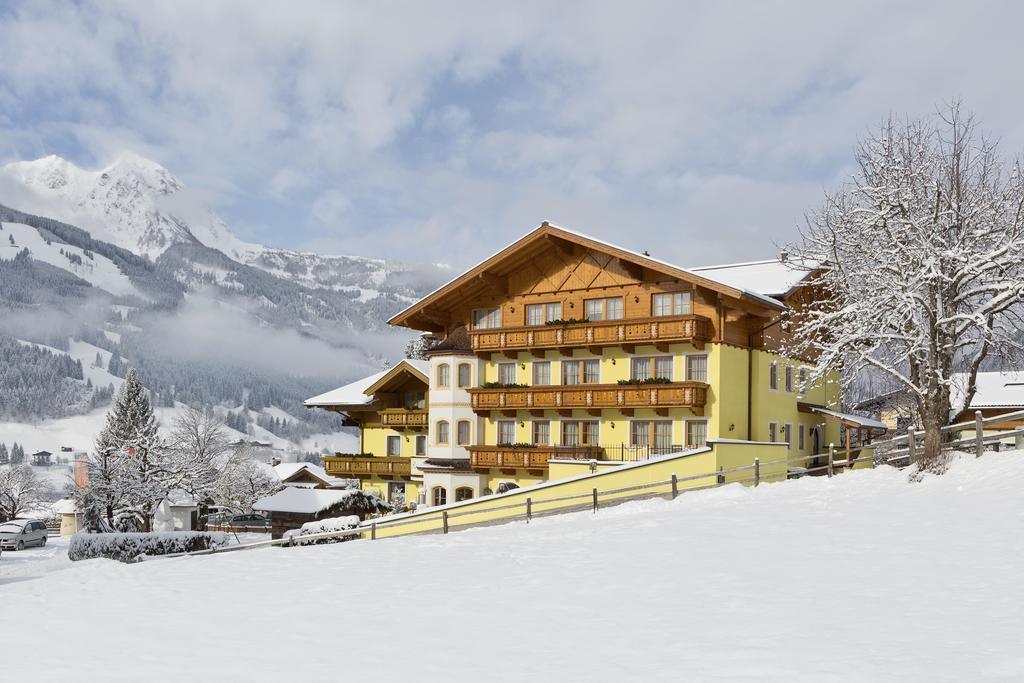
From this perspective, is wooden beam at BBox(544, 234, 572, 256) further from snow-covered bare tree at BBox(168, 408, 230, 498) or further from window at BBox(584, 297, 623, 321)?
snow-covered bare tree at BBox(168, 408, 230, 498)

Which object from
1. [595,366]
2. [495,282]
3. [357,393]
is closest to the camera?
[595,366]

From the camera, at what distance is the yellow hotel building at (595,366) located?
36.6m

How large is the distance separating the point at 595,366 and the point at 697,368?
4.75 metres

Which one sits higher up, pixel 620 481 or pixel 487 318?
pixel 487 318

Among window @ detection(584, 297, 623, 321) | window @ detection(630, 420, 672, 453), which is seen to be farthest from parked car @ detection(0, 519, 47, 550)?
window @ detection(630, 420, 672, 453)

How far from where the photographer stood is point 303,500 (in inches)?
1827

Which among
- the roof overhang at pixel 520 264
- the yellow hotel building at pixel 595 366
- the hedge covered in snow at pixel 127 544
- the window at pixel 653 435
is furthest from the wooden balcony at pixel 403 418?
the hedge covered in snow at pixel 127 544

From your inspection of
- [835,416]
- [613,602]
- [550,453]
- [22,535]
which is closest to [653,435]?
[550,453]

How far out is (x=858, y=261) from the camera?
3077cm

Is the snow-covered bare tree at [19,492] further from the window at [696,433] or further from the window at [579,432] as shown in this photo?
the window at [696,433]

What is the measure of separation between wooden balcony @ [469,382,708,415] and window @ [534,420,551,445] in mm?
802

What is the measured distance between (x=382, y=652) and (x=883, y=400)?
47.3 meters

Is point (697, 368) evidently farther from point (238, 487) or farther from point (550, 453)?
point (238, 487)

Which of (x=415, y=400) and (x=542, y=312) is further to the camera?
(x=415, y=400)
